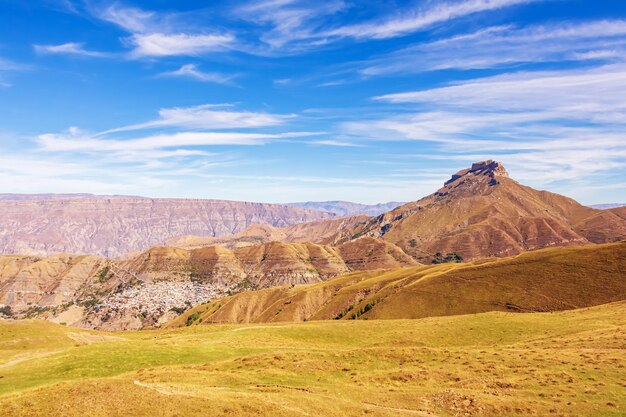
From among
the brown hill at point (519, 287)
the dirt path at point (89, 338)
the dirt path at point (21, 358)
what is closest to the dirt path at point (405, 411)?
the dirt path at point (21, 358)

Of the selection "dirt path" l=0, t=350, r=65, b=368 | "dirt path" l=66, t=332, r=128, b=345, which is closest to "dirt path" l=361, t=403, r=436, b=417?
"dirt path" l=0, t=350, r=65, b=368

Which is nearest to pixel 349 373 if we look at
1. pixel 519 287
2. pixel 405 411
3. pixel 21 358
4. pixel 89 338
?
pixel 405 411

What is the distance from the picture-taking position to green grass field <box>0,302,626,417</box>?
108 ft

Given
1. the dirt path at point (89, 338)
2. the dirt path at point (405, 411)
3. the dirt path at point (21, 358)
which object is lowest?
the dirt path at point (89, 338)

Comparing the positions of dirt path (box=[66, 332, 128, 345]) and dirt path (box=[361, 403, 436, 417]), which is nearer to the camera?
dirt path (box=[361, 403, 436, 417])

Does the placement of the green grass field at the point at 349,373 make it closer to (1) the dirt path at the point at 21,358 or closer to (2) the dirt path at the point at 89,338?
(1) the dirt path at the point at 21,358

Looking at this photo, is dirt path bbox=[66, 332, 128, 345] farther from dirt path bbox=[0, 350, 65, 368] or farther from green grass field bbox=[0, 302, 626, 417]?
dirt path bbox=[0, 350, 65, 368]

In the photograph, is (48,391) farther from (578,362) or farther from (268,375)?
(578,362)

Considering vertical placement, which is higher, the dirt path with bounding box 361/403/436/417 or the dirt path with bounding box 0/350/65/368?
the dirt path with bounding box 361/403/436/417

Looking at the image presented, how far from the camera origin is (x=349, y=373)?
2034 inches

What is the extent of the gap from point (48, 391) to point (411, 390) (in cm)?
3254

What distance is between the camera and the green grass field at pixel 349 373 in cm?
3291

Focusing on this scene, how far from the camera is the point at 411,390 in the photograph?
144 feet

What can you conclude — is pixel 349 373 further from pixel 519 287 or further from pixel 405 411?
pixel 519 287
